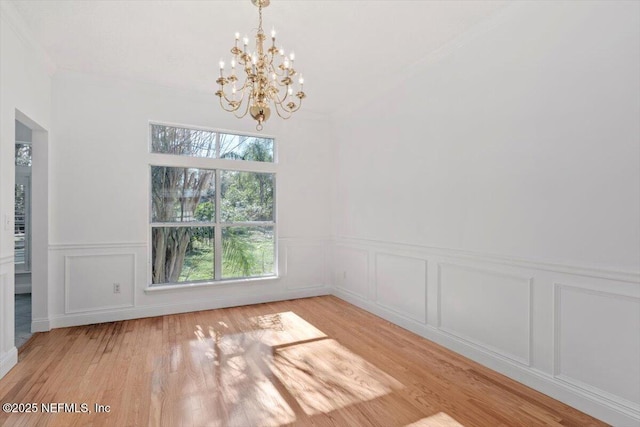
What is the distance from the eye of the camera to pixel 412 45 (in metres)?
3.08

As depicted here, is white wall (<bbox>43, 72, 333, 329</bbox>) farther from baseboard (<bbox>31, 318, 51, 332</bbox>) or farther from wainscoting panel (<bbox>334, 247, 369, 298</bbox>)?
wainscoting panel (<bbox>334, 247, 369, 298</bbox>)

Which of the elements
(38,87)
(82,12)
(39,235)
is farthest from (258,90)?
(39,235)

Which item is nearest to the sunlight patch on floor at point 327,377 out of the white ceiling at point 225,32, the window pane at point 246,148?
the window pane at point 246,148

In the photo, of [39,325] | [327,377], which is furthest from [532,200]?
[39,325]

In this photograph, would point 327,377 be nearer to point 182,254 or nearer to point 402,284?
point 402,284

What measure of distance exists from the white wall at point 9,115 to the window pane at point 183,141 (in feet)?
4.16

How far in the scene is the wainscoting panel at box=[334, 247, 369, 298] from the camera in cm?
435

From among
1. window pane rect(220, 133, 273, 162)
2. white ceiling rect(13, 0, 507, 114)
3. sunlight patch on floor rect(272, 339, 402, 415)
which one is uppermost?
white ceiling rect(13, 0, 507, 114)

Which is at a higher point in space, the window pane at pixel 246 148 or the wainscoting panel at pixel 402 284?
the window pane at pixel 246 148

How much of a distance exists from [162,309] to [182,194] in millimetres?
1470

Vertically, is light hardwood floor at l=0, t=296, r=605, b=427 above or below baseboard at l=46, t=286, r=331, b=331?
below

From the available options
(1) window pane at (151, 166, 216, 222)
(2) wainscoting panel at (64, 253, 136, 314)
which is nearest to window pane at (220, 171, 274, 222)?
(1) window pane at (151, 166, 216, 222)

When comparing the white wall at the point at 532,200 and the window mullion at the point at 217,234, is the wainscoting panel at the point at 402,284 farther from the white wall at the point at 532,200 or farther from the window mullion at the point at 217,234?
the window mullion at the point at 217,234

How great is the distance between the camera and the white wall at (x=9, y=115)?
2.52m
